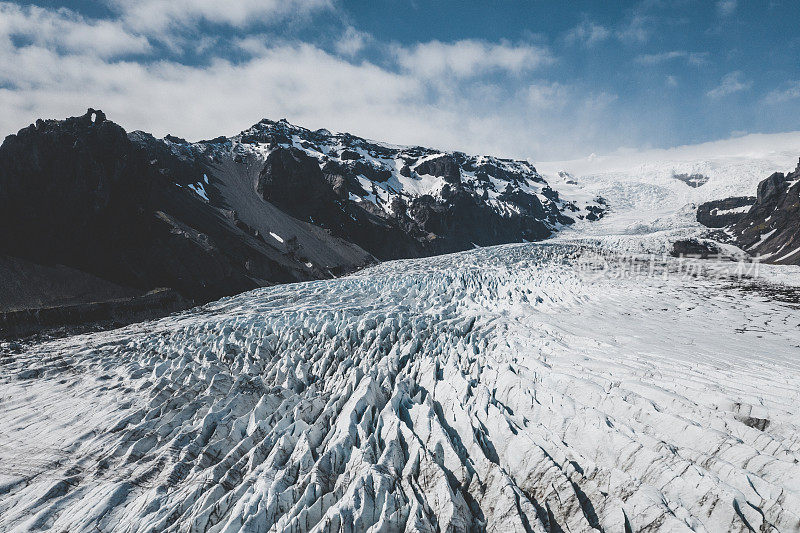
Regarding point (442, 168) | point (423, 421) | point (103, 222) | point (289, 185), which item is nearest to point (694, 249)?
point (423, 421)

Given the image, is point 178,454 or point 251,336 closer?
point 178,454

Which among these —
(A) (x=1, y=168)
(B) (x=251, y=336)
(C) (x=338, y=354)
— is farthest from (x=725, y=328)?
(A) (x=1, y=168)

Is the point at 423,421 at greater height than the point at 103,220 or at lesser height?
lesser

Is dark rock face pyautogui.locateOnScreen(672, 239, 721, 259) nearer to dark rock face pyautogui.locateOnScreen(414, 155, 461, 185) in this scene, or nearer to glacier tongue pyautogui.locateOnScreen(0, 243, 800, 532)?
glacier tongue pyautogui.locateOnScreen(0, 243, 800, 532)

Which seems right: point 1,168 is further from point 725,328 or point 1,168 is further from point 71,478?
point 725,328

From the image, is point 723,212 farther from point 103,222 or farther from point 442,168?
point 103,222

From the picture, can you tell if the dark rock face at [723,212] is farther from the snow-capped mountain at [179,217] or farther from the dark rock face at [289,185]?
the dark rock face at [289,185]
